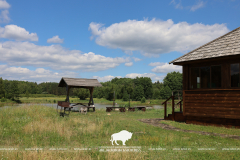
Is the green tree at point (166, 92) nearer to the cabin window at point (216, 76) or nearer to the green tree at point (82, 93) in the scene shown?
the green tree at point (82, 93)

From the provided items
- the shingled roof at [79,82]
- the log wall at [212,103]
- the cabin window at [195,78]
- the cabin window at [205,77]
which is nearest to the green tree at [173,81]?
the shingled roof at [79,82]

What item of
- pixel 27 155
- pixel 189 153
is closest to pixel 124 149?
pixel 189 153

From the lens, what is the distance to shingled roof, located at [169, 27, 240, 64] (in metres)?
11.5

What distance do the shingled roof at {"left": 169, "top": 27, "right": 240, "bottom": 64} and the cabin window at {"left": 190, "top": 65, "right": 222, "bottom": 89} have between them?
0.82 metres

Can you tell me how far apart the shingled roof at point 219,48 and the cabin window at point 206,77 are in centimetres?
82

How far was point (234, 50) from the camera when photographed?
11.2 m

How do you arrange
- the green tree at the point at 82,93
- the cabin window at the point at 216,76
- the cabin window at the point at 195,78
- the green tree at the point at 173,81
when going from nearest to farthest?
the cabin window at the point at 216,76 → the cabin window at the point at 195,78 → the green tree at the point at 173,81 → the green tree at the point at 82,93

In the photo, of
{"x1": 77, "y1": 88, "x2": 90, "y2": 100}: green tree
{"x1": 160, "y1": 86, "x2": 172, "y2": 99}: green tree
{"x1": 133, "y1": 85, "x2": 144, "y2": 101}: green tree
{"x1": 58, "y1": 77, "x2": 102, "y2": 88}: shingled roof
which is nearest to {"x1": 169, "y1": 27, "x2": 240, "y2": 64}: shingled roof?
{"x1": 58, "y1": 77, "x2": 102, "y2": 88}: shingled roof

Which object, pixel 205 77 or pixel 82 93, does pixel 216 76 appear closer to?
pixel 205 77

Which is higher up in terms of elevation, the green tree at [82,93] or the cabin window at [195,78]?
the cabin window at [195,78]

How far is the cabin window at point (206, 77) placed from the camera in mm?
12102

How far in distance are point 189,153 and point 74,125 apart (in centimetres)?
668

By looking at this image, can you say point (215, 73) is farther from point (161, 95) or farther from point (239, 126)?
point (161, 95)

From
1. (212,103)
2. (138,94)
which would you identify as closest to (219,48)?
(212,103)
